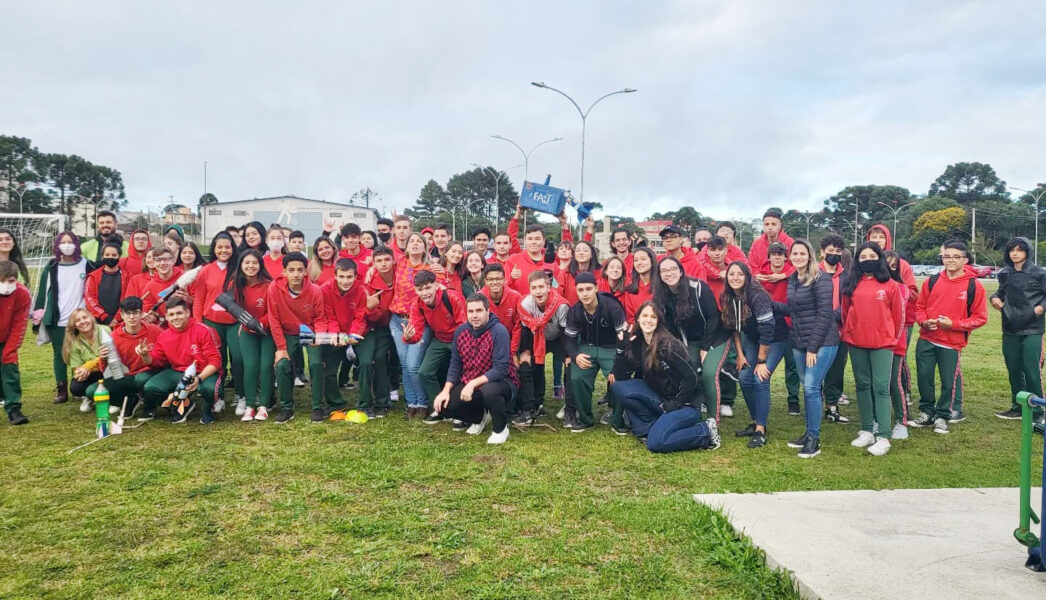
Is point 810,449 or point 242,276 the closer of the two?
point 810,449

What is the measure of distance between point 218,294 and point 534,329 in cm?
340

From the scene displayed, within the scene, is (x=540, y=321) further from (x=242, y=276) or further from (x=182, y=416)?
(x=182, y=416)

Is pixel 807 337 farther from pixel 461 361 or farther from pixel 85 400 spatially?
pixel 85 400

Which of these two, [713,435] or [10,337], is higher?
[10,337]

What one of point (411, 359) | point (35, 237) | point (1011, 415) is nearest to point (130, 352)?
point (411, 359)

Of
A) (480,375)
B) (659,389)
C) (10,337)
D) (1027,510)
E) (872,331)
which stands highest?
(872,331)

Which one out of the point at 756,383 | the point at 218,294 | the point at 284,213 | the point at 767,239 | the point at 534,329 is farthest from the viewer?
the point at 284,213

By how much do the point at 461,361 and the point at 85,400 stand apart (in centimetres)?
423

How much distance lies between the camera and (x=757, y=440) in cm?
592

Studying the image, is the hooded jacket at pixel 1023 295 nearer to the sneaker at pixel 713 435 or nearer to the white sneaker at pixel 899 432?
the white sneaker at pixel 899 432

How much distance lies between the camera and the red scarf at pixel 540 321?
661cm

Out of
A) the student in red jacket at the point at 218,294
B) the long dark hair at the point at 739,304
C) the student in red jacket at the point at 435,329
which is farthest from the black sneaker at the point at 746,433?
the student in red jacket at the point at 218,294

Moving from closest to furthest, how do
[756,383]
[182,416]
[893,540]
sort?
[893,540], [756,383], [182,416]

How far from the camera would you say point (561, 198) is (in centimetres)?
943
